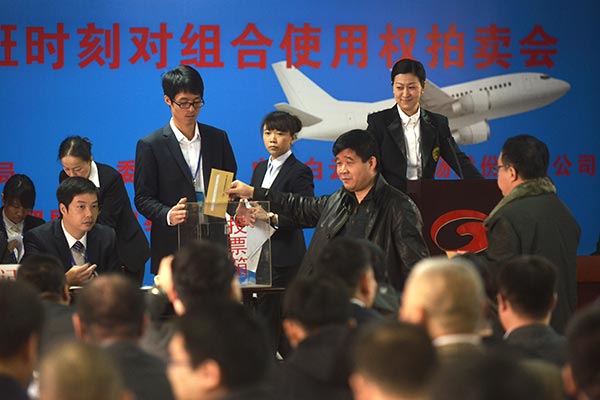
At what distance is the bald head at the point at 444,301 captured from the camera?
8.09 ft

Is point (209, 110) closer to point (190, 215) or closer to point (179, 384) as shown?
point (190, 215)

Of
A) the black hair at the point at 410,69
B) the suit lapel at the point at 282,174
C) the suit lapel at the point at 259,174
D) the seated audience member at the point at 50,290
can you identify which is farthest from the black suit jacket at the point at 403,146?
the seated audience member at the point at 50,290

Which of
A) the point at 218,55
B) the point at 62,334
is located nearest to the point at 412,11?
the point at 218,55

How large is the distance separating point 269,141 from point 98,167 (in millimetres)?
1019

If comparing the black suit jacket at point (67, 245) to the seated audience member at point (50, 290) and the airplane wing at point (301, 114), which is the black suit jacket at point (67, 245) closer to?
the seated audience member at point (50, 290)

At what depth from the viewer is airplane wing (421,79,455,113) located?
683 centimetres

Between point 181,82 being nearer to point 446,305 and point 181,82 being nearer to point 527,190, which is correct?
point 527,190

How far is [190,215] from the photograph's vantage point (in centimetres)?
450

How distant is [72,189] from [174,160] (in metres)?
0.55

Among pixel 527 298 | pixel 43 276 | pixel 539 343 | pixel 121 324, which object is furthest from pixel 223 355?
pixel 43 276

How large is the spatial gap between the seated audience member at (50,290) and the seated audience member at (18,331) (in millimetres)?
701

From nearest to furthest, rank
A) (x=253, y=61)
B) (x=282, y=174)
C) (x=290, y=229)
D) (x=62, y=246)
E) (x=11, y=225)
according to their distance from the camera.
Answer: (x=62, y=246) → (x=290, y=229) → (x=282, y=174) → (x=11, y=225) → (x=253, y=61)

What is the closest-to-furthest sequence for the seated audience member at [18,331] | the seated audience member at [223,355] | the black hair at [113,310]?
Result: 1. the seated audience member at [223,355]
2. the seated audience member at [18,331]
3. the black hair at [113,310]

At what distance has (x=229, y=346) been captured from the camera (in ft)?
6.70
